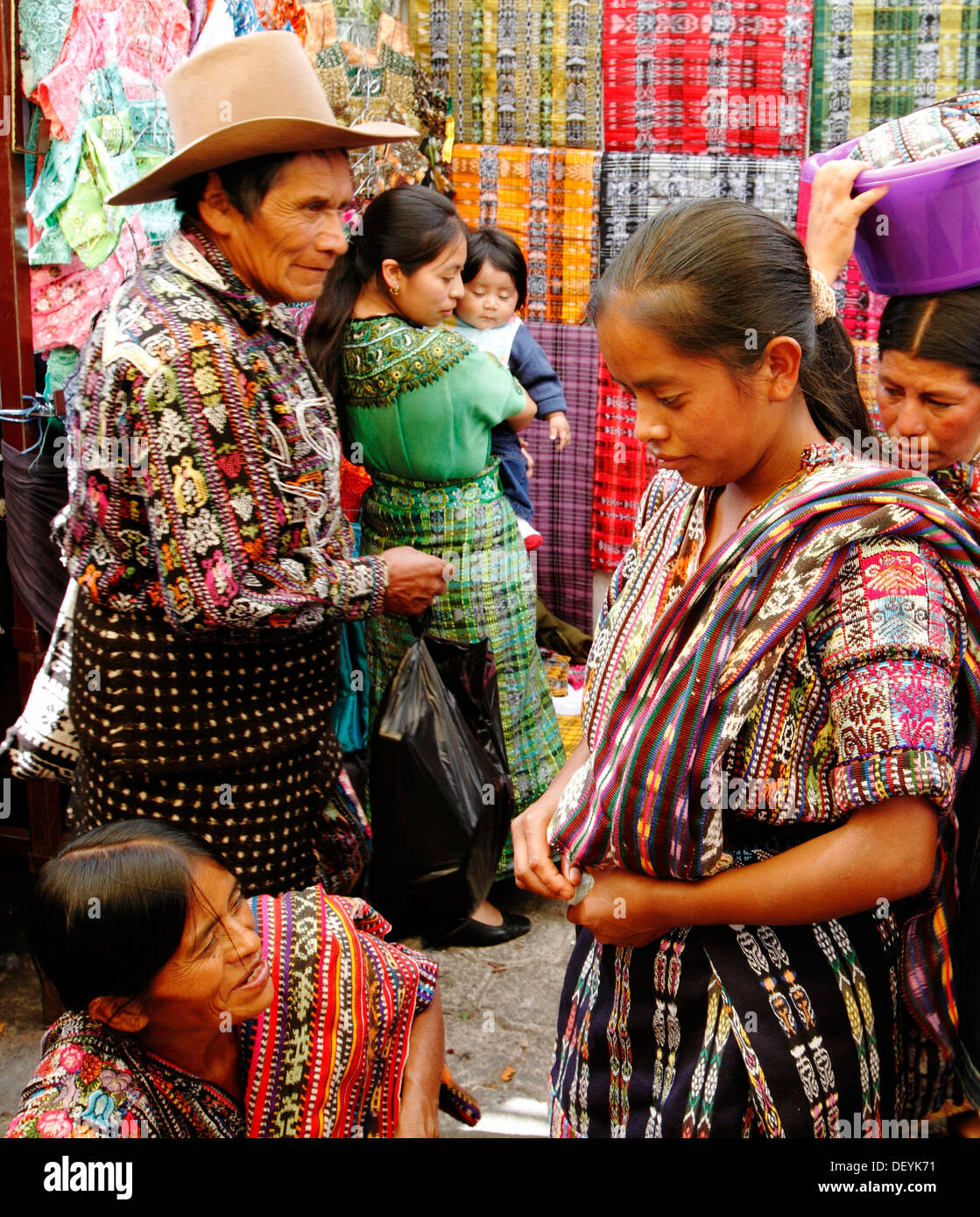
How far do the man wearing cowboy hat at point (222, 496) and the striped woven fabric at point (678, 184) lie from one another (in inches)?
102

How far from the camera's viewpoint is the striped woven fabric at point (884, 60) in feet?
14.0

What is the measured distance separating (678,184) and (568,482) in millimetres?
1371

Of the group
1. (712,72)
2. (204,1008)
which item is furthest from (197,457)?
(712,72)

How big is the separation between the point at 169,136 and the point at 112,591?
1.59m

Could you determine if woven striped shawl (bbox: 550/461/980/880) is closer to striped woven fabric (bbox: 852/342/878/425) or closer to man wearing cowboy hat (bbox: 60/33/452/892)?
man wearing cowboy hat (bbox: 60/33/452/892)

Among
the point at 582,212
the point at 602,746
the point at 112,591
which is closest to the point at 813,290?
the point at 602,746

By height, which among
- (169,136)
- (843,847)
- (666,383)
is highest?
(169,136)

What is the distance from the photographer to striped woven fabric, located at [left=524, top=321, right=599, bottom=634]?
5078 mm

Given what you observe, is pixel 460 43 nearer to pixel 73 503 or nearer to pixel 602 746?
pixel 73 503

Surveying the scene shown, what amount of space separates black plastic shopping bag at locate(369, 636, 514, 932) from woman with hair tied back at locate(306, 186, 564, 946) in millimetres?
131

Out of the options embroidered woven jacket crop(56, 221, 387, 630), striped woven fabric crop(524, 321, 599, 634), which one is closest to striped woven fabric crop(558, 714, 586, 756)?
striped woven fabric crop(524, 321, 599, 634)

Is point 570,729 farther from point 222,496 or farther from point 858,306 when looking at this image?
point 222,496

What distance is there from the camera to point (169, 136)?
3.01m

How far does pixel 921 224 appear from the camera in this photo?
1.61 meters
